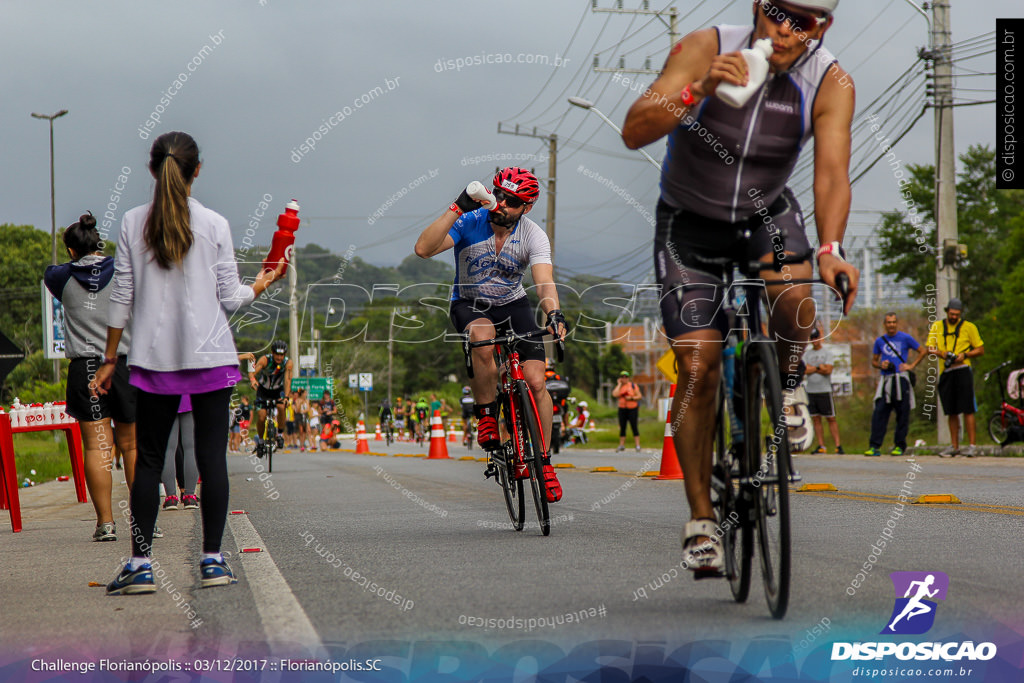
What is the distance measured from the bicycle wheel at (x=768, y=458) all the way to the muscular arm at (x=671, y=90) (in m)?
0.80

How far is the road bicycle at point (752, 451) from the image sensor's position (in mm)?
3529

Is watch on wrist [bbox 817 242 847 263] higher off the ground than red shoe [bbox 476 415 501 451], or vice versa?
watch on wrist [bbox 817 242 847 263]

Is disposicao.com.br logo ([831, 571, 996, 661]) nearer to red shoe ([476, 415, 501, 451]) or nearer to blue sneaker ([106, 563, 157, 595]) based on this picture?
blue sneaker ([106, 563, 157, 595])

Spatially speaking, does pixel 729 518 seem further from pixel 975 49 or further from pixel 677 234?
pixel 975 49

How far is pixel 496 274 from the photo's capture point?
7.34 metres

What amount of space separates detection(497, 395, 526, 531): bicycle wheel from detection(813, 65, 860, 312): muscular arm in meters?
3.26

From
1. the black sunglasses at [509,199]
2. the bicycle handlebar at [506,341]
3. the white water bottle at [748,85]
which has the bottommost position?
the bicycle handlebar at [506,341]

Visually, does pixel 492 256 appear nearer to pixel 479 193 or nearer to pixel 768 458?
pixel 479 193

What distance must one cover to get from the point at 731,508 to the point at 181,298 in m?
2.41

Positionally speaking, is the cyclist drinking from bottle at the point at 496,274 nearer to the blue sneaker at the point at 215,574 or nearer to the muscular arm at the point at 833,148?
the blue sneaker at the point at 215,574

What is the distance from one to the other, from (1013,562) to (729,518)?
1702 mm

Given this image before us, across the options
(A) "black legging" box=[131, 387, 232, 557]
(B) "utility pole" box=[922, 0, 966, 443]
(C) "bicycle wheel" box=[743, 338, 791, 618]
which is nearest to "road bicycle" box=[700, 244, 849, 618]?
(C) "bicycle wheel" box=[743, 338, 791, 618]

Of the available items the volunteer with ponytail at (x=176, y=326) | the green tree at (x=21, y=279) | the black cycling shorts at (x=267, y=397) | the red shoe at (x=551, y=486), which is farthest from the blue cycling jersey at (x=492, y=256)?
the green tree at (x=21, y=279)

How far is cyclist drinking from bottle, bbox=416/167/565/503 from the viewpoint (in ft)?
23.2
